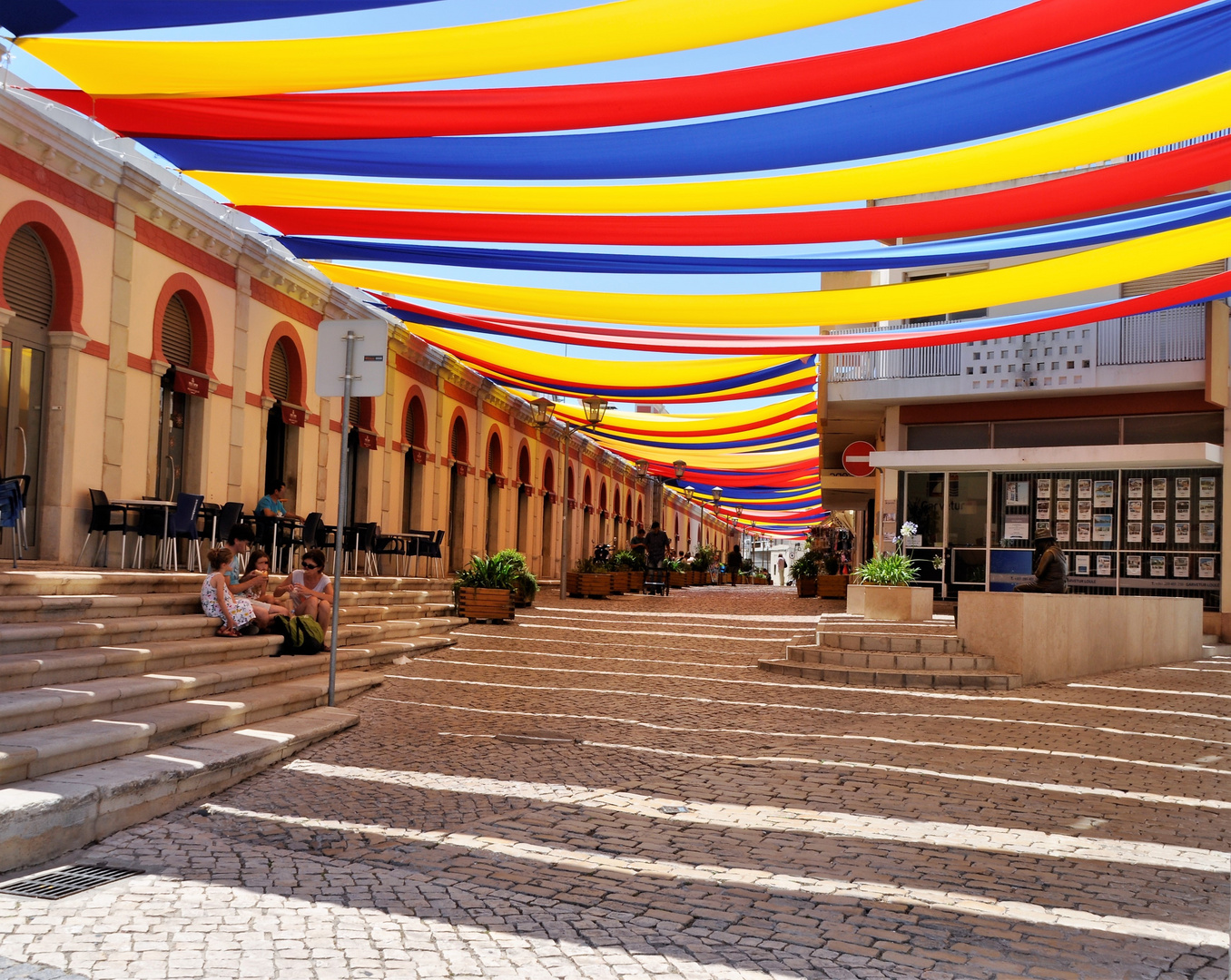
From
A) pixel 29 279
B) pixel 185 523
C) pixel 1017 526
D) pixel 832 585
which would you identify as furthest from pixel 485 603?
pixel 832 585

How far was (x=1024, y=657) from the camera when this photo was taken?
981 centimetres

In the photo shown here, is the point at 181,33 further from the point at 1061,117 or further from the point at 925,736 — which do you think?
the point at 925,736

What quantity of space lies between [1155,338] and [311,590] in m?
12.3

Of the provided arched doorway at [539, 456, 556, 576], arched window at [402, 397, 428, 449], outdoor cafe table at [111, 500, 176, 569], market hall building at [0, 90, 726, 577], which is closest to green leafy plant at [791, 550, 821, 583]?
arched doorway at [539, 456, 556, 576]

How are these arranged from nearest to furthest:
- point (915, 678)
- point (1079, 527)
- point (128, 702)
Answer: point (128, 702)
point (915, 678)
point (1079, 527)

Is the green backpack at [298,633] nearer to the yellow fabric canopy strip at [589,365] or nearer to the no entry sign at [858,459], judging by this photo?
the yellow fabric canopy strip at [589,365]

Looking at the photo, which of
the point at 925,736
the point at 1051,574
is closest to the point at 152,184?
the point at 925,736

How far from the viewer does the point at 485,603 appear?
43.4 feet

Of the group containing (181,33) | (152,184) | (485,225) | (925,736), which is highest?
(152,184)

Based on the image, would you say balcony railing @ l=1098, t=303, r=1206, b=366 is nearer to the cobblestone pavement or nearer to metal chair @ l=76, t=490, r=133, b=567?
the cobblestone pavement

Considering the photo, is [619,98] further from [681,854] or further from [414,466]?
[414,466]

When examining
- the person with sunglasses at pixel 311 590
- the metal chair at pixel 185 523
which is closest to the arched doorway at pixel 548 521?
the metal chair at pixel 185 523

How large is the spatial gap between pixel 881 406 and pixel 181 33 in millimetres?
13765

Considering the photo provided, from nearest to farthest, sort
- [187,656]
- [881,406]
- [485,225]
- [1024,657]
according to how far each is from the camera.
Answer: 1. [187,656]
2. [485,225]
3. [1024,657]
4. [881,406]
